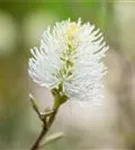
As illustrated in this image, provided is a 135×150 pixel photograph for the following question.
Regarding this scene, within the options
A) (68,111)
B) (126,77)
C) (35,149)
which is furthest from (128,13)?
(35,149)

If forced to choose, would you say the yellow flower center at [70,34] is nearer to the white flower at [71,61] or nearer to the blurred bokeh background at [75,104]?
the white flower at [71,61]

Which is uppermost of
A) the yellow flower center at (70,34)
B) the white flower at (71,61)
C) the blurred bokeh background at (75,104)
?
the yellow flower center at (70,34)

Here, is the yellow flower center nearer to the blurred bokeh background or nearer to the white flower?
the white flower

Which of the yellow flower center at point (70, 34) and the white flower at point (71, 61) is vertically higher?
the yellow flower center at point (70, 34)

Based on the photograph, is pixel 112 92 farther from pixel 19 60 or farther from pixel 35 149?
pixel 35 149

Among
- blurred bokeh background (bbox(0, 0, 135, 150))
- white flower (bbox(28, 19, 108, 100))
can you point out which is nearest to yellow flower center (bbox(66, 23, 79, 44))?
white flower (bbox(28, 19, 108, 100))

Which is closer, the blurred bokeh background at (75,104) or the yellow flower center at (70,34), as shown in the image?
the yellow flower center at (70,34)

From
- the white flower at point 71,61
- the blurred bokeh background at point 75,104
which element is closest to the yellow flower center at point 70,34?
the white flower at point 71,61
